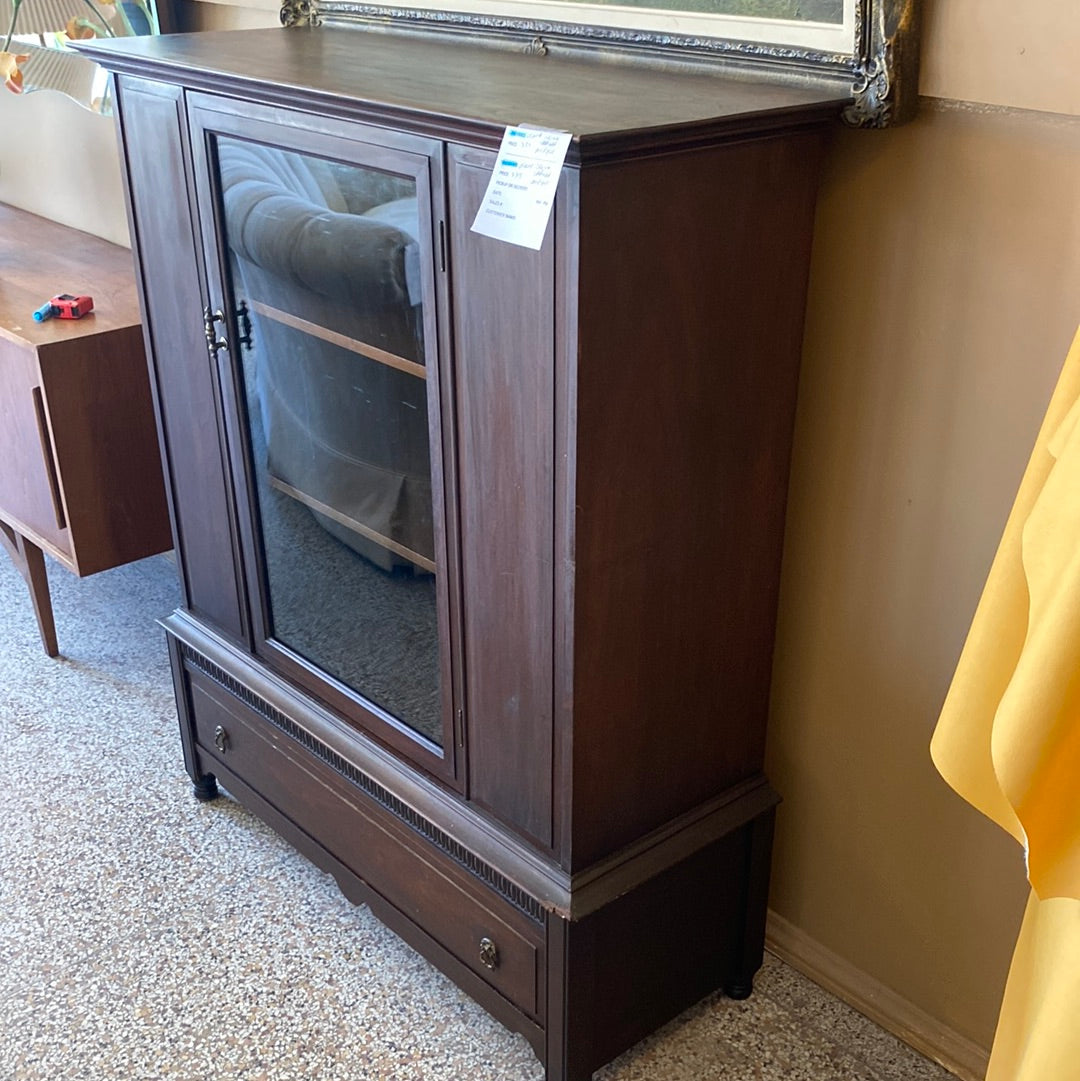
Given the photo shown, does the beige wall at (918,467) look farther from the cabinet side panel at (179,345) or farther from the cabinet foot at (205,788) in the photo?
the cabinet foot at (205,788)

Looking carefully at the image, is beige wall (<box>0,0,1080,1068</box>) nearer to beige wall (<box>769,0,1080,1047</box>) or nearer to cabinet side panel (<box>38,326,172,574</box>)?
beige wall (<box>769,0,1080,1047</box>)

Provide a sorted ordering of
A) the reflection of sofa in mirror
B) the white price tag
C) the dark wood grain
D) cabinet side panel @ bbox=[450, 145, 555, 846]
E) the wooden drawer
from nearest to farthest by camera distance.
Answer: the white price tag → cabinet side panel @ bbox=[450, 145, 555, 846] → the reflection of sofa in mirror → the wooden drawer → the dark wood grain

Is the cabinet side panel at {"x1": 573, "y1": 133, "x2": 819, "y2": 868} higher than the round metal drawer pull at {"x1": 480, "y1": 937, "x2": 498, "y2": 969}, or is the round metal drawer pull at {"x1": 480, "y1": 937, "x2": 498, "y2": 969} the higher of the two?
the cabinet side panel at {"x1": 573, "y1": 133, "x2": 819, "y2": 868}

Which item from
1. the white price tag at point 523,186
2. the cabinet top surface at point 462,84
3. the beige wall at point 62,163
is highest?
the cabinet top surface at point 462,84

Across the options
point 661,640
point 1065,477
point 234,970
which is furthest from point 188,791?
point 1065,477

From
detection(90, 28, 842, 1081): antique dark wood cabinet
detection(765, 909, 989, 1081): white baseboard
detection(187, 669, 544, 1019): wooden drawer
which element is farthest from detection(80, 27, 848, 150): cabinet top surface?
detection(765, 909, 989, 1081): white baseboard

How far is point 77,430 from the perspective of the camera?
2.08 meters

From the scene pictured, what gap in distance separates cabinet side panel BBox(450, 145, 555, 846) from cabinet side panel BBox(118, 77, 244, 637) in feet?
1.68

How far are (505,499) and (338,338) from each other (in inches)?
13.4

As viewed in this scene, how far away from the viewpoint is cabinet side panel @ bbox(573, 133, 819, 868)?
110cm

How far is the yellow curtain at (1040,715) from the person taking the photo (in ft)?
2.69

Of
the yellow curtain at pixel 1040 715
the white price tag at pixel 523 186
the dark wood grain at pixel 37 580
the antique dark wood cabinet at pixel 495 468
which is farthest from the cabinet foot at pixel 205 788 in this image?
the yellow curtain at pixel 1040 715

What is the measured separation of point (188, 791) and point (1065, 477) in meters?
1.64

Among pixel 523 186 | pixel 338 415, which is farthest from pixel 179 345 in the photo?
pixel 523 186
